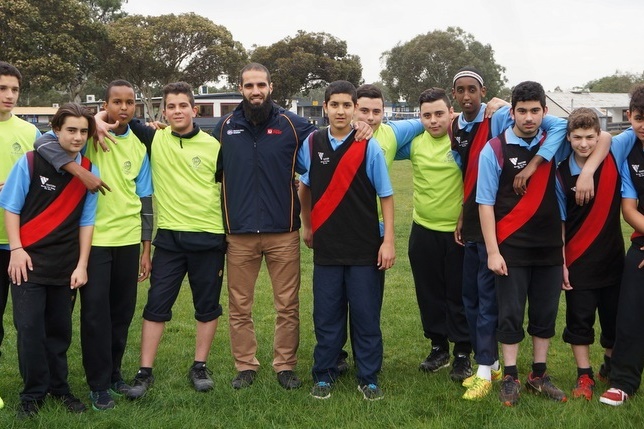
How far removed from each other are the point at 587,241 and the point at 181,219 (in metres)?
2.95

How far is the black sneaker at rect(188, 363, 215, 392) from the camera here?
507cm

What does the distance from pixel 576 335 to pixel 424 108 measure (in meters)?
2.07

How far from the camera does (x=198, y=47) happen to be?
47406 millimetres

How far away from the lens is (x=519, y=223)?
4.66m

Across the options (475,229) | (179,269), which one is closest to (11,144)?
(179,269)

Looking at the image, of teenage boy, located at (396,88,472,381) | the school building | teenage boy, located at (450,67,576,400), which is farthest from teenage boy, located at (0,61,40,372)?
the school building

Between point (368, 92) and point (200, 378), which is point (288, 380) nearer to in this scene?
point (200, 378)

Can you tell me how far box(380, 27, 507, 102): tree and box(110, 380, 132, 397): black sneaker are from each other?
66011 mm

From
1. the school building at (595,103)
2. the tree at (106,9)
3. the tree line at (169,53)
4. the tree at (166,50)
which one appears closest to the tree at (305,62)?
the tree line at (169,53)

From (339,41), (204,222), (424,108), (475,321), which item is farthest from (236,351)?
(339,41)

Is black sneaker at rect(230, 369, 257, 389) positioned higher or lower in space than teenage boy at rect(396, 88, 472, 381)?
lower

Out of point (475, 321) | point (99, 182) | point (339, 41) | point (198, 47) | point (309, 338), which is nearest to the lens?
point (99, 182)

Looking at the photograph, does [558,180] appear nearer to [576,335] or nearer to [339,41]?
[576,335]

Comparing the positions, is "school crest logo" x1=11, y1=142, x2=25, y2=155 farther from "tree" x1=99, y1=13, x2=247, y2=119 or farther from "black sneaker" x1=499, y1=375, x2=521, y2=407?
"tree" x1=99, y1=13, x2=247, y2=119
